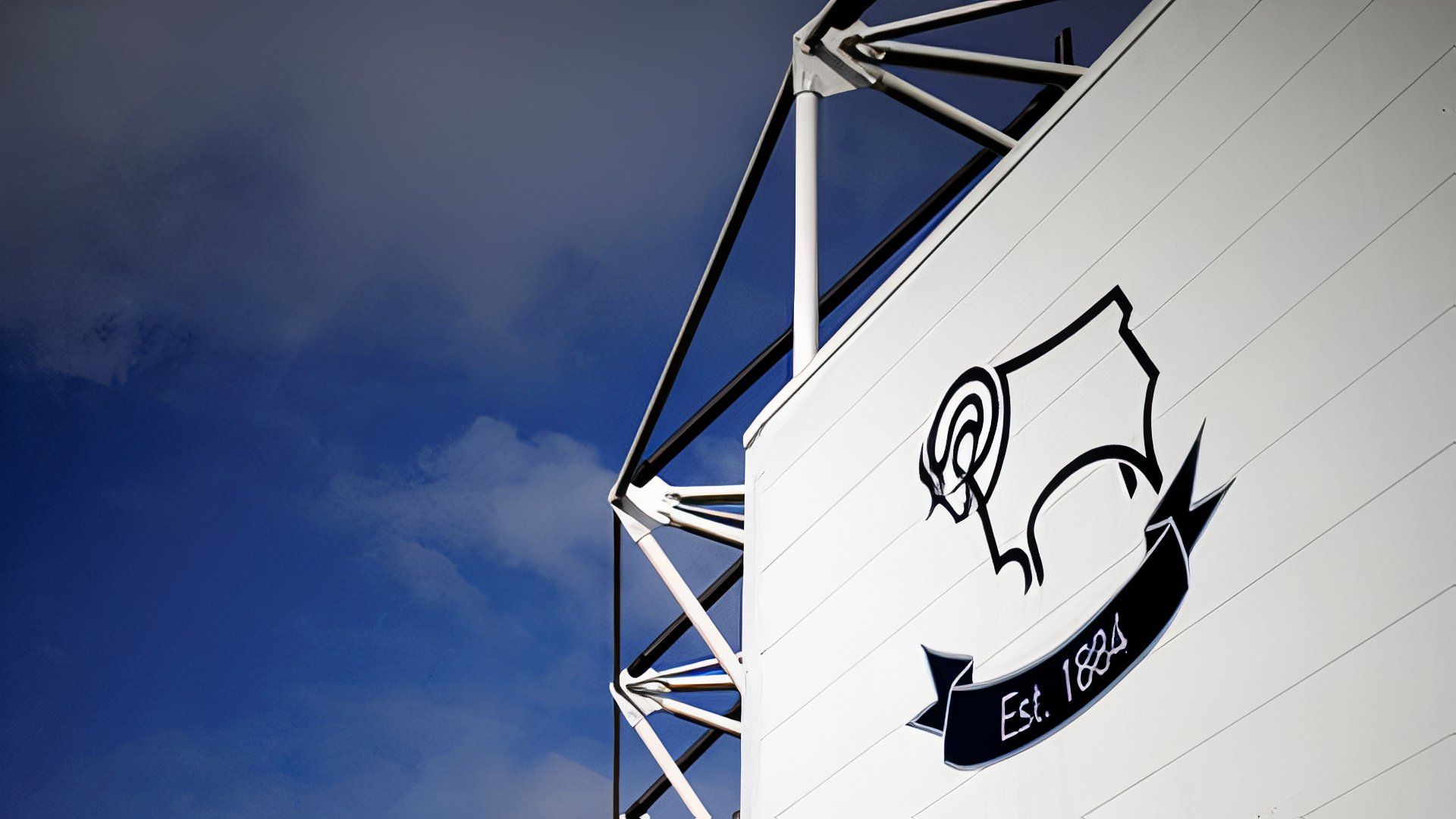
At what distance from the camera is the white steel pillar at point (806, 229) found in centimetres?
849

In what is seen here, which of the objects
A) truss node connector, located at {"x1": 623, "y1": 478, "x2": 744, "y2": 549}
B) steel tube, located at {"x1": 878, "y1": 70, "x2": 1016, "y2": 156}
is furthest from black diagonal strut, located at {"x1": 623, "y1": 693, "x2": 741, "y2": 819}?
steel tube, located at {"x1": 878, "y1": 70, "x2": 1016, "y2": 156}

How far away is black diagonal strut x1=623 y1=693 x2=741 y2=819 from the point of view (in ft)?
65.9

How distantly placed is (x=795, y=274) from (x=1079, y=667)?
4.49 m

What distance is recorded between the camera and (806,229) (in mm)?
9000

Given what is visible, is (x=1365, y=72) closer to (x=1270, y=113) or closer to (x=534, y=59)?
(x=1270, y=113)

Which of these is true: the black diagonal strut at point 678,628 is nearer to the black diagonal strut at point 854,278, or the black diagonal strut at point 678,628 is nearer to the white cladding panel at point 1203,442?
the black diagonal strut at point 854,278

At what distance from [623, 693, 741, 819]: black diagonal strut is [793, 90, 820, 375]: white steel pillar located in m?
11.5

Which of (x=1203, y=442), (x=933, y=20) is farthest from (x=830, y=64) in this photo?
(x=1203, y=442)

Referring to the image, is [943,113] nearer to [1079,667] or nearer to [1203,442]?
[1203,442]

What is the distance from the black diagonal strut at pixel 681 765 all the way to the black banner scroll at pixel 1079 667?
45.6 feet

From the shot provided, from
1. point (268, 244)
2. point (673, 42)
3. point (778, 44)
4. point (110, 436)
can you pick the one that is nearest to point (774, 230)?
point (778, 44)

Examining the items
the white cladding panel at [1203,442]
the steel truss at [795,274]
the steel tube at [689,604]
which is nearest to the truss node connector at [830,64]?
the steel truss at [795,274]

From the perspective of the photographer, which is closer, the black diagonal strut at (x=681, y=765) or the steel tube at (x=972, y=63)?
the steel tube at (x=972, y=63)

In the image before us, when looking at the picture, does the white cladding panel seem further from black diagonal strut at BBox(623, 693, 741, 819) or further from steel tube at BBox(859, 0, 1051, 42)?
black diagonal strut at BBox(623, 693, 741, 819)
